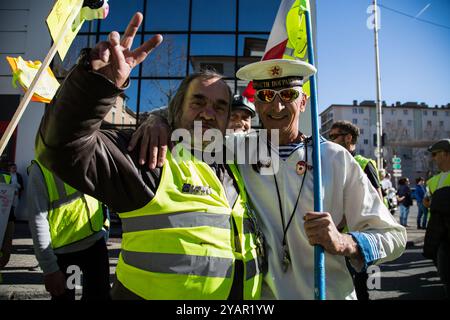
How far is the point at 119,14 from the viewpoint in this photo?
10414mm

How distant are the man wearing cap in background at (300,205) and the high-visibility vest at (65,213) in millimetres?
1707

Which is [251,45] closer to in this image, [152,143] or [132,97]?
[132,97]

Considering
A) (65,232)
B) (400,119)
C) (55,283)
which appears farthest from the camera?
(400,119)

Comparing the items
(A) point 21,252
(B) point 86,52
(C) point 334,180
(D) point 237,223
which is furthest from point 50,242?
(A) point 21,252

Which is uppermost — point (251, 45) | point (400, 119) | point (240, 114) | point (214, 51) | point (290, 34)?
point (400, 119)

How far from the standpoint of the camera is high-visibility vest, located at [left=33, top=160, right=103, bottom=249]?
2.90 meters

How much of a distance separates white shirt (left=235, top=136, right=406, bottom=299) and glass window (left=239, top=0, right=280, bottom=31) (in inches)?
367

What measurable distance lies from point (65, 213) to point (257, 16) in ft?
29.8

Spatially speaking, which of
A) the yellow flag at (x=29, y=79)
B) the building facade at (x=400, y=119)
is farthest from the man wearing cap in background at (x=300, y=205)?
the building facade at (x=400, y=119)

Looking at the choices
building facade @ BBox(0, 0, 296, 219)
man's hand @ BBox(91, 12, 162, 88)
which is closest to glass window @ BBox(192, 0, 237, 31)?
building facade @ BBox(0, 0, 296, 219)

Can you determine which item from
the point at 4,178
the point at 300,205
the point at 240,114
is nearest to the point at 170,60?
the point at 4,178

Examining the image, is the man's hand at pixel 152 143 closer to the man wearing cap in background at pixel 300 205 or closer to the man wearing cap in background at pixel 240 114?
the man wearing cap in background at pixel 300 205

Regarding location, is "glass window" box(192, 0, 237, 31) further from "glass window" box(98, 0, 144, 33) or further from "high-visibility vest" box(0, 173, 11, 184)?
Result: "high-visibility vest" box(0, 173, 11, 184)

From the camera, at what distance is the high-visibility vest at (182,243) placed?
146cm
